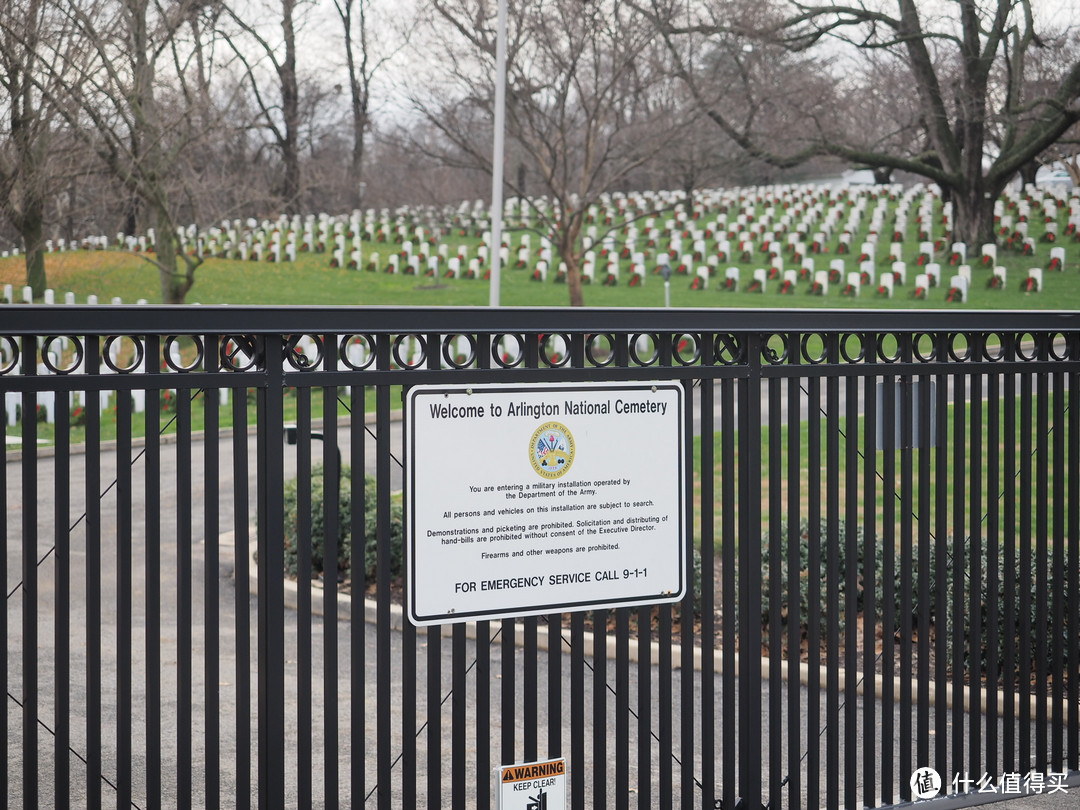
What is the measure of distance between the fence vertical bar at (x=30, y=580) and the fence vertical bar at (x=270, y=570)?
0.53 meters

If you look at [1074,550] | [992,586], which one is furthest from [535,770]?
[1074,550]

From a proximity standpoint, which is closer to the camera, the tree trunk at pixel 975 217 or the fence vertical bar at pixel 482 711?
the fence vertical bar at pixel 482 711

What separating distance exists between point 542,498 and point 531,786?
2.88 feet

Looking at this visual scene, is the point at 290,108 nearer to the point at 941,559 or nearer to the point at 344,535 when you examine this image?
the point at 344,535

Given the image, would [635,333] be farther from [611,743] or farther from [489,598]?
[611,743]

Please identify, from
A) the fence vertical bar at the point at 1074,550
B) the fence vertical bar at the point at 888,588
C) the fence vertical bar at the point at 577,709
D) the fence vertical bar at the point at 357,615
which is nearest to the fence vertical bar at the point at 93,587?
the fence vertical bar at the point at 357,615

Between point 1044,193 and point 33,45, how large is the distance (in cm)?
2453

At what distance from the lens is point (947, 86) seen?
74.3ft

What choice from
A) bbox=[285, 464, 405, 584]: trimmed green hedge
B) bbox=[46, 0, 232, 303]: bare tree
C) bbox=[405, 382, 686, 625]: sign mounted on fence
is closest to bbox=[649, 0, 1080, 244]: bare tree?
bbox=[46, 0, 232, 303]: bare tree

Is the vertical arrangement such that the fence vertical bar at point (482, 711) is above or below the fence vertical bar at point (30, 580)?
below

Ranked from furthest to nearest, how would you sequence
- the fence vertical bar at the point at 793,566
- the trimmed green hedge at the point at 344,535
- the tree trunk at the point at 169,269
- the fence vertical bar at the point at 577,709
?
the tree trunk at the point at 169,269 < the trimmed green hedge at the point at 344,535 < the fence vertical bar at the point at 793,566 < the fence vertical bar at the point at 577,709

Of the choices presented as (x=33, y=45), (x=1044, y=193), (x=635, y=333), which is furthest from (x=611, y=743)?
(x=1044, y=193)

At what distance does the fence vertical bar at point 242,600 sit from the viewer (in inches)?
113

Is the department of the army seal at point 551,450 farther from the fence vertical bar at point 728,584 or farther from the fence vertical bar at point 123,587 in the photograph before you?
the fence vertical bar at point 123,587
